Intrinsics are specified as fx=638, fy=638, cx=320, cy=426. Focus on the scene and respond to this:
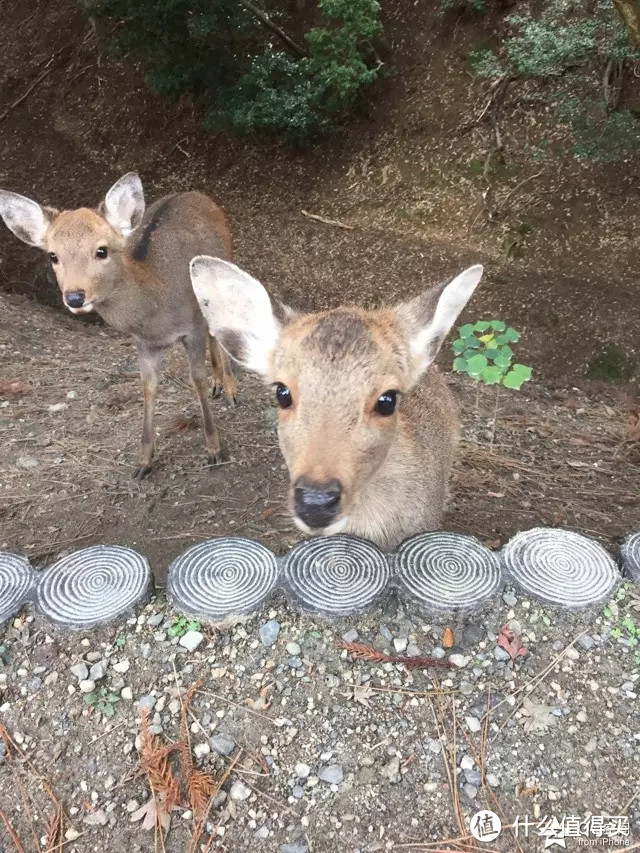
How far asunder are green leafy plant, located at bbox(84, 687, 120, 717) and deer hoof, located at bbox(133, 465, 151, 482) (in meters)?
2.26

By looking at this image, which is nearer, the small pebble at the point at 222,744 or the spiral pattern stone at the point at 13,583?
the small pebble at the point at 222,744

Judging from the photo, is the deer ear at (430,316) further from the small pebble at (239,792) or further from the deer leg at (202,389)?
the deer leg at (202,389)

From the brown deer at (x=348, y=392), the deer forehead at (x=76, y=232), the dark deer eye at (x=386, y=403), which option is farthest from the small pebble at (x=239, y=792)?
the deer forehead at (x=76, y=232)

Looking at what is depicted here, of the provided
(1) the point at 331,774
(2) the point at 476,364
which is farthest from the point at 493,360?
(1) the point at 331,774

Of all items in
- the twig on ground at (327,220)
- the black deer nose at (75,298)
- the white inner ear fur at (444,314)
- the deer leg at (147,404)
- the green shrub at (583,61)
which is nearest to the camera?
the white inner ear fur at (444,314)

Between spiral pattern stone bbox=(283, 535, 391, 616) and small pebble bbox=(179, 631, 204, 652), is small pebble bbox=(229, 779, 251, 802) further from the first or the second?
spiral pattern stone bbox=(283, 535, 391, 616)

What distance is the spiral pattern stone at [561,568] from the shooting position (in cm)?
251

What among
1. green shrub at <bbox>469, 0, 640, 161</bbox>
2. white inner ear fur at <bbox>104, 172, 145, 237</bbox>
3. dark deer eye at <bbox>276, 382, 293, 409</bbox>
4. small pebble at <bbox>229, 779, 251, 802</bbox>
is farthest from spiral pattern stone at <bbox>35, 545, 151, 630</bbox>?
green shrub at <bbox>469, 0, 640, 161</bbox>

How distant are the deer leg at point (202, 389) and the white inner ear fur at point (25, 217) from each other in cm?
119

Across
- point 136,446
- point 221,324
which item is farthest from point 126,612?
point 136,446

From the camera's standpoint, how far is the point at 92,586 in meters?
2.57

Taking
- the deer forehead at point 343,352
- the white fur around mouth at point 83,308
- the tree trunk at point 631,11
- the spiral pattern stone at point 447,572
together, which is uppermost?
the tree trunk at point 631,11

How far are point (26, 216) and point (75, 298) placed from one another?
0.71 metres

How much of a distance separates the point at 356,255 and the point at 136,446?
15.2ft
